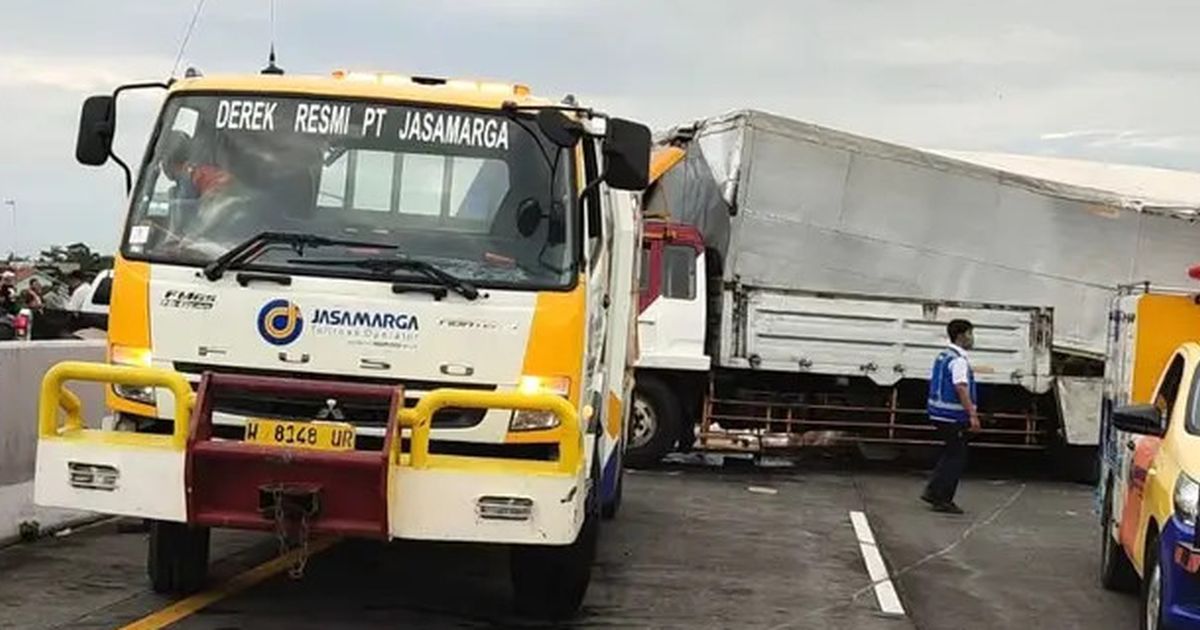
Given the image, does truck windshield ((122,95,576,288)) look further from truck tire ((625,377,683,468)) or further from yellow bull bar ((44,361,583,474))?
truck tire ((625,377,683,468))

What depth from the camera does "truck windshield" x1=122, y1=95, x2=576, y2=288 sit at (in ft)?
24.4

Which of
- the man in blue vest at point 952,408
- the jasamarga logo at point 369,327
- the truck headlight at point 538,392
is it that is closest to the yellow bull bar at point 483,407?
the truck headlight at point 538,392

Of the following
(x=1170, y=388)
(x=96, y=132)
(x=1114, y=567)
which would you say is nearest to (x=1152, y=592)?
(x=1170, y=388)

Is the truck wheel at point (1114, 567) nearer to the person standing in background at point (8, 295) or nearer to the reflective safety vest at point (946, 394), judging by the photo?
the reflective safety vest at point (946, 394)

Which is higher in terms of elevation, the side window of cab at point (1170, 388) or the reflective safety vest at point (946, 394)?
the side window of cab at point (1170, 388)

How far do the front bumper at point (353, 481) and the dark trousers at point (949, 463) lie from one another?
294 inches

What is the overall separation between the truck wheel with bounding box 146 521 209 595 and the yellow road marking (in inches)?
3.9

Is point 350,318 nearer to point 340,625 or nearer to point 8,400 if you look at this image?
point 340,625

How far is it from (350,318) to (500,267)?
73 cm

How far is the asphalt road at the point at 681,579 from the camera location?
8.06 m

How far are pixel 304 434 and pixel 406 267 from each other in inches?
35.8

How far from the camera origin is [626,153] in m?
7.71

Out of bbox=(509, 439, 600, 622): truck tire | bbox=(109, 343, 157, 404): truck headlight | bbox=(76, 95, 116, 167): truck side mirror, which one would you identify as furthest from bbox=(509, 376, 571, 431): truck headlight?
bbox=(76, 95, 116, 167): truck side mirror

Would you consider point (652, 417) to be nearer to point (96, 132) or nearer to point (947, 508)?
point (947, 508)
